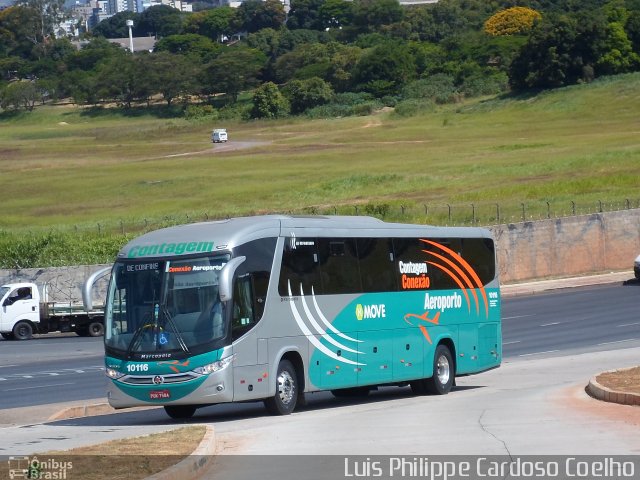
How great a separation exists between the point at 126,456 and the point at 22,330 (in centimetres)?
2751

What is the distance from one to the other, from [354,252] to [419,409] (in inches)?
113

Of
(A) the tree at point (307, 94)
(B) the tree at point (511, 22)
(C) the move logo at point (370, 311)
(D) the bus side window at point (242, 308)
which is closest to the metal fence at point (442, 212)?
(C) the move logo at point (370, 311)

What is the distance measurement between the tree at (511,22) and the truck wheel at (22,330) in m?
126

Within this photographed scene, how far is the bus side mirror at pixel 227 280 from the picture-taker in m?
15.7

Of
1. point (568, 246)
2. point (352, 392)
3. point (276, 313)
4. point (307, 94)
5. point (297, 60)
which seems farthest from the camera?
point (297, 60)

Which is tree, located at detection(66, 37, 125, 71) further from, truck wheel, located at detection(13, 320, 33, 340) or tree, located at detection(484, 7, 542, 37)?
truck wheel, located at detection(13, 320, 33, 340)

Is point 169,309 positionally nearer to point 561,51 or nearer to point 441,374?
point 441,374

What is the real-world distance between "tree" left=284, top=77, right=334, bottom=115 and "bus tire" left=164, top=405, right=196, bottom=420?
11671 centimetres

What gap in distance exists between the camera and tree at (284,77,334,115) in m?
133

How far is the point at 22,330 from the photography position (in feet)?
127

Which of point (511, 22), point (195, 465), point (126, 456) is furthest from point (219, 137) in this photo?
point (195, 465)

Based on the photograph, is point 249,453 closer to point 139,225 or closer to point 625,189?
point 139,225

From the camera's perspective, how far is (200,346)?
16.3m

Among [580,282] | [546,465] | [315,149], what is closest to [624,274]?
[580,282]
